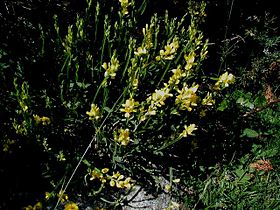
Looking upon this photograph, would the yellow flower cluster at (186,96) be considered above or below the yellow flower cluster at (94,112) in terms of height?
above

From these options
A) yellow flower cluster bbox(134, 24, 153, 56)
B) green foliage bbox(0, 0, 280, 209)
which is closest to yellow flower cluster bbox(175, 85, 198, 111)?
green foliage bbox(0, 0, 280, 209)

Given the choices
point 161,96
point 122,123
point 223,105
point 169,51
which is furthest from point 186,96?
point 223,105

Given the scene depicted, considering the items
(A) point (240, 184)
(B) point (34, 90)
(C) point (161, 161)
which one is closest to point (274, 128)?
(A) point (240, 184)

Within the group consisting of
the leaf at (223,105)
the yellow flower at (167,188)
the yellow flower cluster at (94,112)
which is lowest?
the yellow flower at (167,188)

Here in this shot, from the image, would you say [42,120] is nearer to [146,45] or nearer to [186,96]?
[146,45]

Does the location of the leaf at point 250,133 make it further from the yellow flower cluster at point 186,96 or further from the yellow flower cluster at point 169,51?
the yellow flower cluster at point 169,51

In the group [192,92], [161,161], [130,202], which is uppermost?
[192,92]

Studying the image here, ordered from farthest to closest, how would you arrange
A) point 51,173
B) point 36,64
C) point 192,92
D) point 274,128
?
point 274,128 < point 36,64 < point 51,173 < point 192,92

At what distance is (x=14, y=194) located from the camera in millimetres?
2002

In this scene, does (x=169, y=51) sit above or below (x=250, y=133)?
above

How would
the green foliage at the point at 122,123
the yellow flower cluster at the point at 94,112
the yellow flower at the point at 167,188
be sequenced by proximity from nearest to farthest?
the yellow flower cluster at the point at 94,112, the green foliage at the point at 122,123, the yellow flower at the point at 167,188

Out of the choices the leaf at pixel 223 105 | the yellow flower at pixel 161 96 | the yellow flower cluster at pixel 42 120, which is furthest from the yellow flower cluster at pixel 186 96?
the leaf at pixel 223 105

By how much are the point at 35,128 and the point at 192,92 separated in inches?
36.0

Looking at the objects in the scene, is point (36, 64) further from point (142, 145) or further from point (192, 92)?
point (192, 92)
